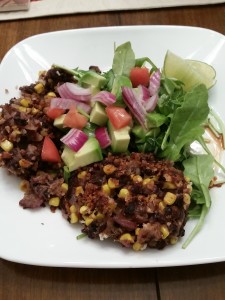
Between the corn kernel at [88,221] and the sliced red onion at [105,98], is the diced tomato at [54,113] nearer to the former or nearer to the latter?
the sliced red onion at [105,98]

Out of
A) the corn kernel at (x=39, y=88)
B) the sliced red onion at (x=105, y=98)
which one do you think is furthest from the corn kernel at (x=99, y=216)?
the corn kernel at (x=39, y=88)

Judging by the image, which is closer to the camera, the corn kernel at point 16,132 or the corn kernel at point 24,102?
the corn kernel at point 16,132

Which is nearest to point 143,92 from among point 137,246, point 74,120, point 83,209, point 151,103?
point 151,103

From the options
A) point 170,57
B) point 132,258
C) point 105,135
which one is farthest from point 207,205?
point 170,57

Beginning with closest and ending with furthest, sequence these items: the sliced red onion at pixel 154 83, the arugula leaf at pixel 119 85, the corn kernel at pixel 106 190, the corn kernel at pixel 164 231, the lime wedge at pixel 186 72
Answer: the corn kernel at pixel 164 231
the corn kernel at pixel 106 190
the arugula leaf at pixel 119 85
the sliced red onion at pixel 154 83
the lime wedge at pixel 186 72

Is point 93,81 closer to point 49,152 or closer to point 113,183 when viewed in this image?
point 49,152

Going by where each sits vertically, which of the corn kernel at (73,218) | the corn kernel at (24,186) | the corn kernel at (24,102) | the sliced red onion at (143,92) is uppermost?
the sliced red onion at (143,92)

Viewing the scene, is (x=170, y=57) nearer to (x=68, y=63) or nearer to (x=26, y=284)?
(x=68, y=63)
